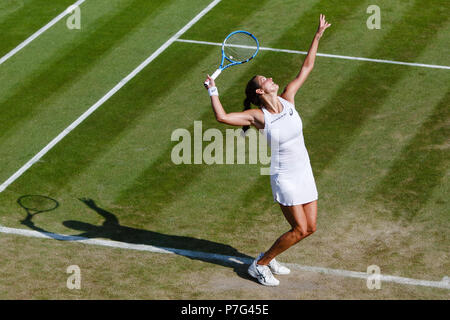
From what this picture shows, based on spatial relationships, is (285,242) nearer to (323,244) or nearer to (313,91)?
(323,244)

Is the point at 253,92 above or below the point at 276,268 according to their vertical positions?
above

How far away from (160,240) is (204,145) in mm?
3030

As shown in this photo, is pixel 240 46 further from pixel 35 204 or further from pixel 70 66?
pixel 70 66

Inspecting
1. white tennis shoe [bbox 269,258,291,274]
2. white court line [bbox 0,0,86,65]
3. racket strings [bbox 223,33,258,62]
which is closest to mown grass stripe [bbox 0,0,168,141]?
white court line [bbox 0,0,86,65]

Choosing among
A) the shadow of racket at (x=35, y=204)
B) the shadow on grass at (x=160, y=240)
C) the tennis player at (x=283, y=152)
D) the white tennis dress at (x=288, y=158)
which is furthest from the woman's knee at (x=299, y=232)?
the shadow of racket at (x=35, y=204)

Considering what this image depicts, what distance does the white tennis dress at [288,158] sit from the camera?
10250 mm

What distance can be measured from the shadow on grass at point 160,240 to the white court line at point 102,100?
1.28 metres

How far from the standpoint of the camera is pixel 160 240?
12.0 m

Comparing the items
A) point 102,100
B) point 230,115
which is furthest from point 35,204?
point 230,115

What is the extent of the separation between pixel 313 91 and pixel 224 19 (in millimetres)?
4414

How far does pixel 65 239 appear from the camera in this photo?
1199cm

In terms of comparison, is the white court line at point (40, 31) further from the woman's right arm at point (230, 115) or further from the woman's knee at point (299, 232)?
the woman's knee at point (299, 232)

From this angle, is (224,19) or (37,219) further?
(224,19)
